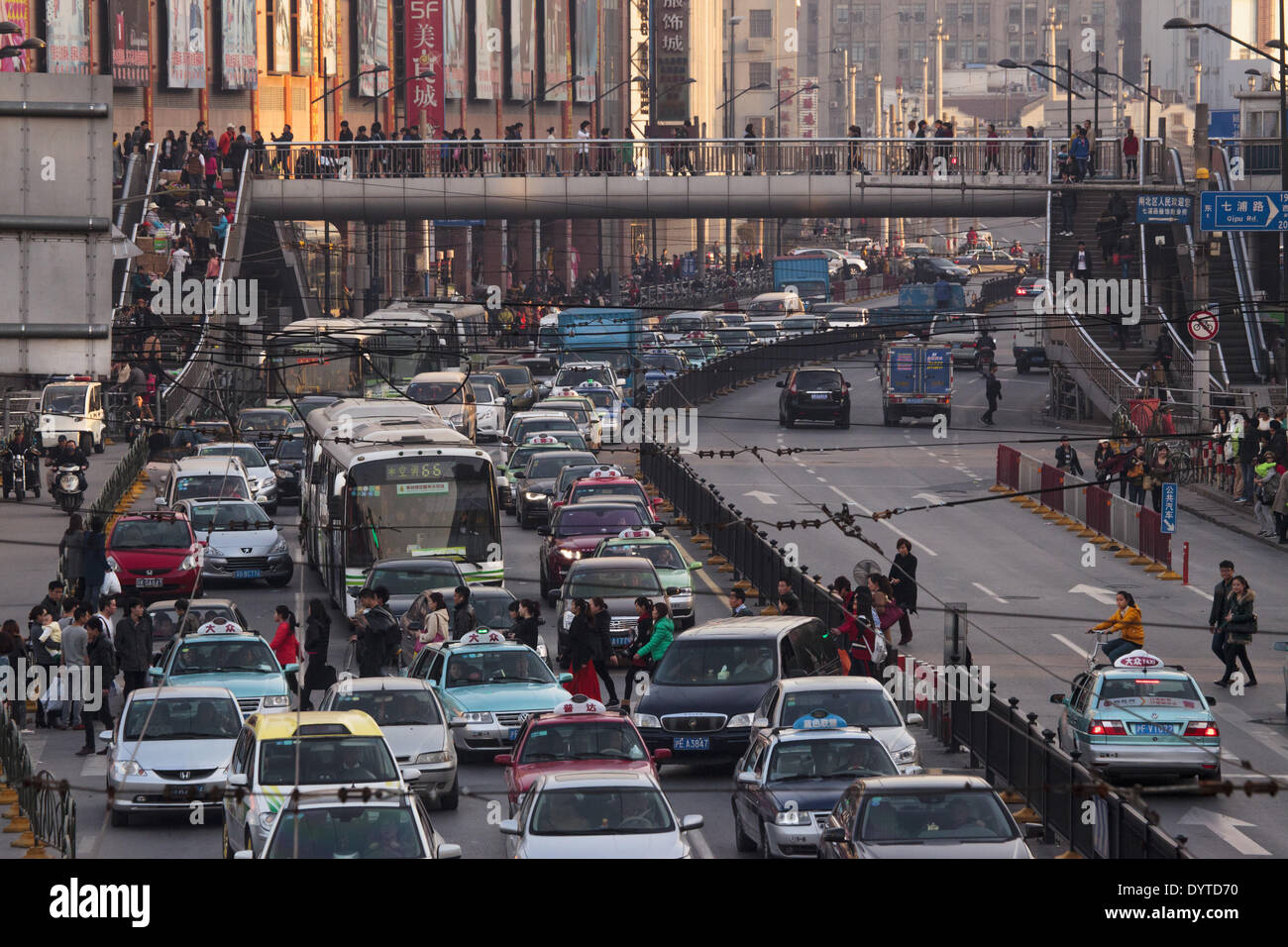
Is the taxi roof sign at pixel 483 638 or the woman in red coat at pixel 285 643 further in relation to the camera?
the woman in red coat at pixel 285 643

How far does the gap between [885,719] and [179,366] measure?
34.5m

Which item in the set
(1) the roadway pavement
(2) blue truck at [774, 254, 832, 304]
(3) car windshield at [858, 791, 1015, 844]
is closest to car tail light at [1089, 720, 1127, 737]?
(1) the roadway pavement

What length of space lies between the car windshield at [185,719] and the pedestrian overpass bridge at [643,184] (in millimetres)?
42181

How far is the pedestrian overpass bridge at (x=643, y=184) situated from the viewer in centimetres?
6384

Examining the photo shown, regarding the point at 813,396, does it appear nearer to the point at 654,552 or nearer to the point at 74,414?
the point at 74,414

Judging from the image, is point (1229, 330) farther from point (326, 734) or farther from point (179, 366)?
point (326, 734)

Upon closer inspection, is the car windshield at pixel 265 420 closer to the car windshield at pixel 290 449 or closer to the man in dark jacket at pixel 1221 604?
the car windshield at pixel 290 449

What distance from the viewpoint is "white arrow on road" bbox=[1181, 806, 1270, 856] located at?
19578 millimetres

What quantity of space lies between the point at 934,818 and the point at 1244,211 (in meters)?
30.4

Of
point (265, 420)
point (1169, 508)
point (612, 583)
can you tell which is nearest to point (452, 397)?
point (265, 420)

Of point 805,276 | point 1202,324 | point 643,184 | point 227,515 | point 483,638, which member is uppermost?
point 643,184

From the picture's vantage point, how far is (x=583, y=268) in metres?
110

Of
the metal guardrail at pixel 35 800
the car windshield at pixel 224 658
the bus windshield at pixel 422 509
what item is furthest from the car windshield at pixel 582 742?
the bus windshield at pixel 422 509

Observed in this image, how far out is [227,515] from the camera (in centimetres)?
3703
